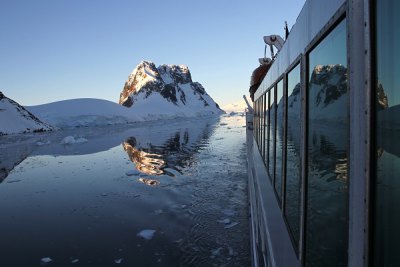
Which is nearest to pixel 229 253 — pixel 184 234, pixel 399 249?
pixel 184 234

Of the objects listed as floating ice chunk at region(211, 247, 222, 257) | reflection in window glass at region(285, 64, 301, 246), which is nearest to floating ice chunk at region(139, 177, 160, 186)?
floating ice chunk at region(211, 247, 222, 257)

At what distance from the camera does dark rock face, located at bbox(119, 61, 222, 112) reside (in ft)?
451


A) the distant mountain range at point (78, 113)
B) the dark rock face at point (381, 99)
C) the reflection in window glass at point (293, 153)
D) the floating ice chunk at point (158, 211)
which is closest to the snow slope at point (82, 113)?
the distant mountain range at point (78, 113)

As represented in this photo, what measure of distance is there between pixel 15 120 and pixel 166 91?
100m

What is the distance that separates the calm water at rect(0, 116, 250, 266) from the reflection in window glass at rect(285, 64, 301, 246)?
85.1 inches

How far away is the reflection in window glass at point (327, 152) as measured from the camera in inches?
60.8

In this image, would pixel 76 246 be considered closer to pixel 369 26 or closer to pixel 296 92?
pixel 296 92

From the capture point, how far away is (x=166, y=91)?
452 ft

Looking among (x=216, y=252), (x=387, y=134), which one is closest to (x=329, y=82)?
(x=387, y=134)

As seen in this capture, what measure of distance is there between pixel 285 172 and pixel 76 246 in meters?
3.76

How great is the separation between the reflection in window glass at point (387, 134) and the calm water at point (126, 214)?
3785 mm

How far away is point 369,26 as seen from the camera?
124 cm

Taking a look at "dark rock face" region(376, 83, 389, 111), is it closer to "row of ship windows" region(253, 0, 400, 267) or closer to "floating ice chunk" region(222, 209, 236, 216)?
"row of ship windows" region(253, 0, 400, 267)

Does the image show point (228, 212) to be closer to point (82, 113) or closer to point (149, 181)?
point (149, 181)
